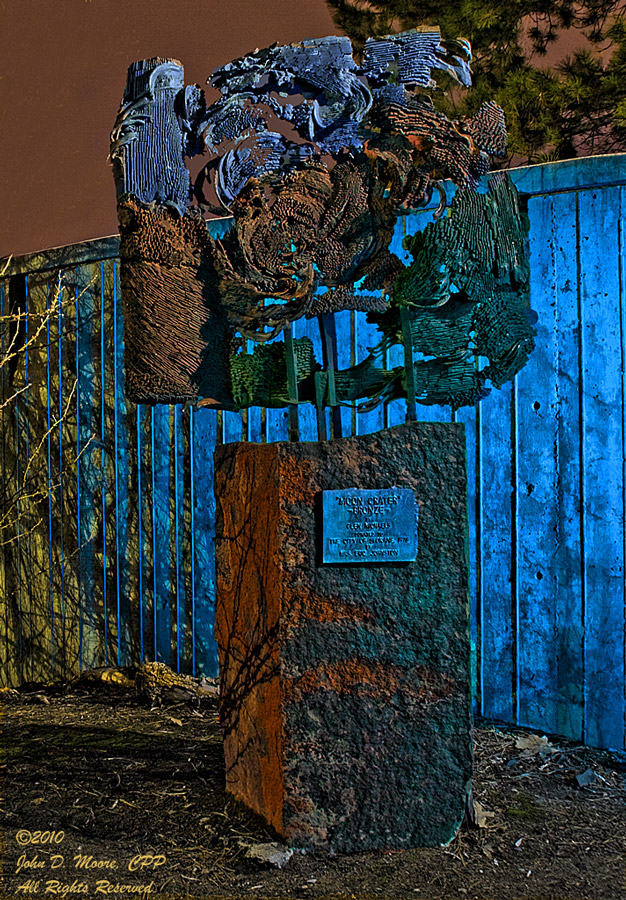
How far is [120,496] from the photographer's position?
5.86 m

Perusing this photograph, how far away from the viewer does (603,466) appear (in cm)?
444

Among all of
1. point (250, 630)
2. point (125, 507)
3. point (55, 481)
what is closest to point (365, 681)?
point (250, 630)

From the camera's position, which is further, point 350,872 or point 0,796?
point 0,796

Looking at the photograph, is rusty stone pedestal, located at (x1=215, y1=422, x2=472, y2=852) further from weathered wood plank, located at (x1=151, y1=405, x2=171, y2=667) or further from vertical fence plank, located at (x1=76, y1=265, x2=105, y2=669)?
vertical fence plank, located at (x1=76, y1=265, x2=105, y2=669)

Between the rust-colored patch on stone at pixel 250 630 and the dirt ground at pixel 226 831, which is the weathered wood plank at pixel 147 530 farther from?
the rust-colored patch on stone at pixel 250 630

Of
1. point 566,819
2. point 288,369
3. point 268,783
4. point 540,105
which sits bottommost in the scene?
point 566,819

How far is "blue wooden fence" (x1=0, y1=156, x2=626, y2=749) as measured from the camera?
14.6 feet

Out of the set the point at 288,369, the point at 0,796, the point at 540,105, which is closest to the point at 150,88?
the point at 288,369

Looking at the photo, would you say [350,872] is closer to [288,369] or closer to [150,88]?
[288,369]

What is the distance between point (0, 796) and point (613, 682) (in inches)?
117

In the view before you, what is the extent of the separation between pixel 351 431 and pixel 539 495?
1.12 m

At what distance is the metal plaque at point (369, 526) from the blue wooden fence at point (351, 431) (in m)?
1.50

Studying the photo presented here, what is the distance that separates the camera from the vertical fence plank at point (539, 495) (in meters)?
4.57

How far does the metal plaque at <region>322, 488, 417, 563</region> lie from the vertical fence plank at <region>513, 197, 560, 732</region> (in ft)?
4.84
